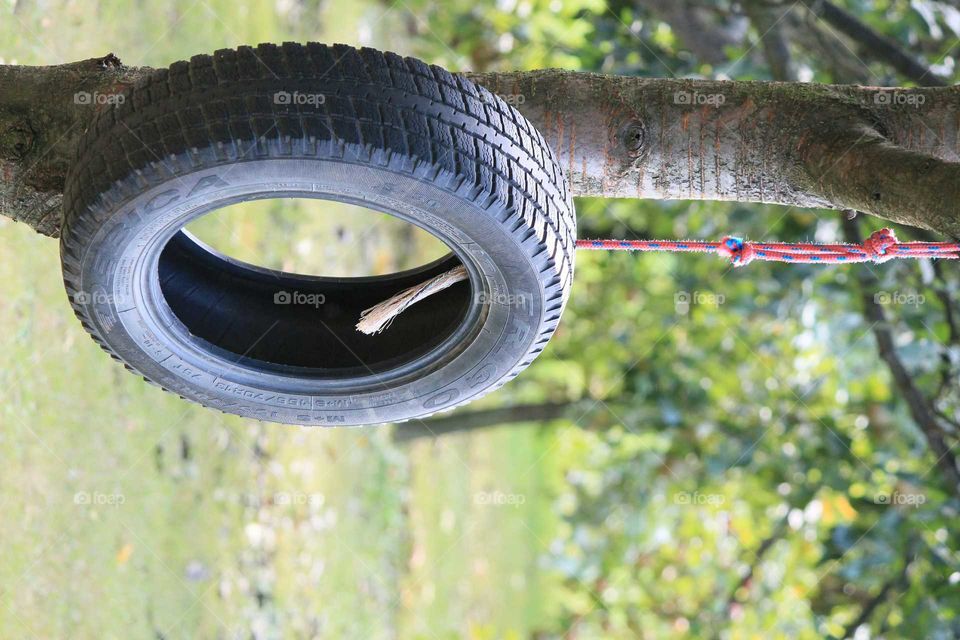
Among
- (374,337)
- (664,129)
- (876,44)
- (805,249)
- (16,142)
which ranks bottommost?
(374,337)

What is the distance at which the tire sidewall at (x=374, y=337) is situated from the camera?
1.88 m

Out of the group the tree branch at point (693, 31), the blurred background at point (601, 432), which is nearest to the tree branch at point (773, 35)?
the blurred background at point (601, 432)

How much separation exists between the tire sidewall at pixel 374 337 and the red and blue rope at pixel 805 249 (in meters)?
0.47

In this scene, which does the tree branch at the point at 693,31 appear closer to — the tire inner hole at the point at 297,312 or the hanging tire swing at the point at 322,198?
the hanging tire swing at the point at 322,198

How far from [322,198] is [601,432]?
207 inches

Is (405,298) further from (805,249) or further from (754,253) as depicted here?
(805,249)

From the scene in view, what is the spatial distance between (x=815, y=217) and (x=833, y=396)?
181cm

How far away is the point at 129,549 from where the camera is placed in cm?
405

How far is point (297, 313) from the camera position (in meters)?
2.71

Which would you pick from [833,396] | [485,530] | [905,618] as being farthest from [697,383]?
[485,530]

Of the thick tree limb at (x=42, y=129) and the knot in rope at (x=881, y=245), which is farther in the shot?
the knot in rope at (x=881, y=245)

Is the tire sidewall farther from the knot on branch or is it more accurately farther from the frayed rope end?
the knot on branch

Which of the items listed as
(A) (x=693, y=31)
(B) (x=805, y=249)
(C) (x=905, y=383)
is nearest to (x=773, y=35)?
(A) (x=693, y=31)

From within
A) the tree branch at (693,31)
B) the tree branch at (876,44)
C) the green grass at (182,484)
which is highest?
the tree branch at (693,31)
